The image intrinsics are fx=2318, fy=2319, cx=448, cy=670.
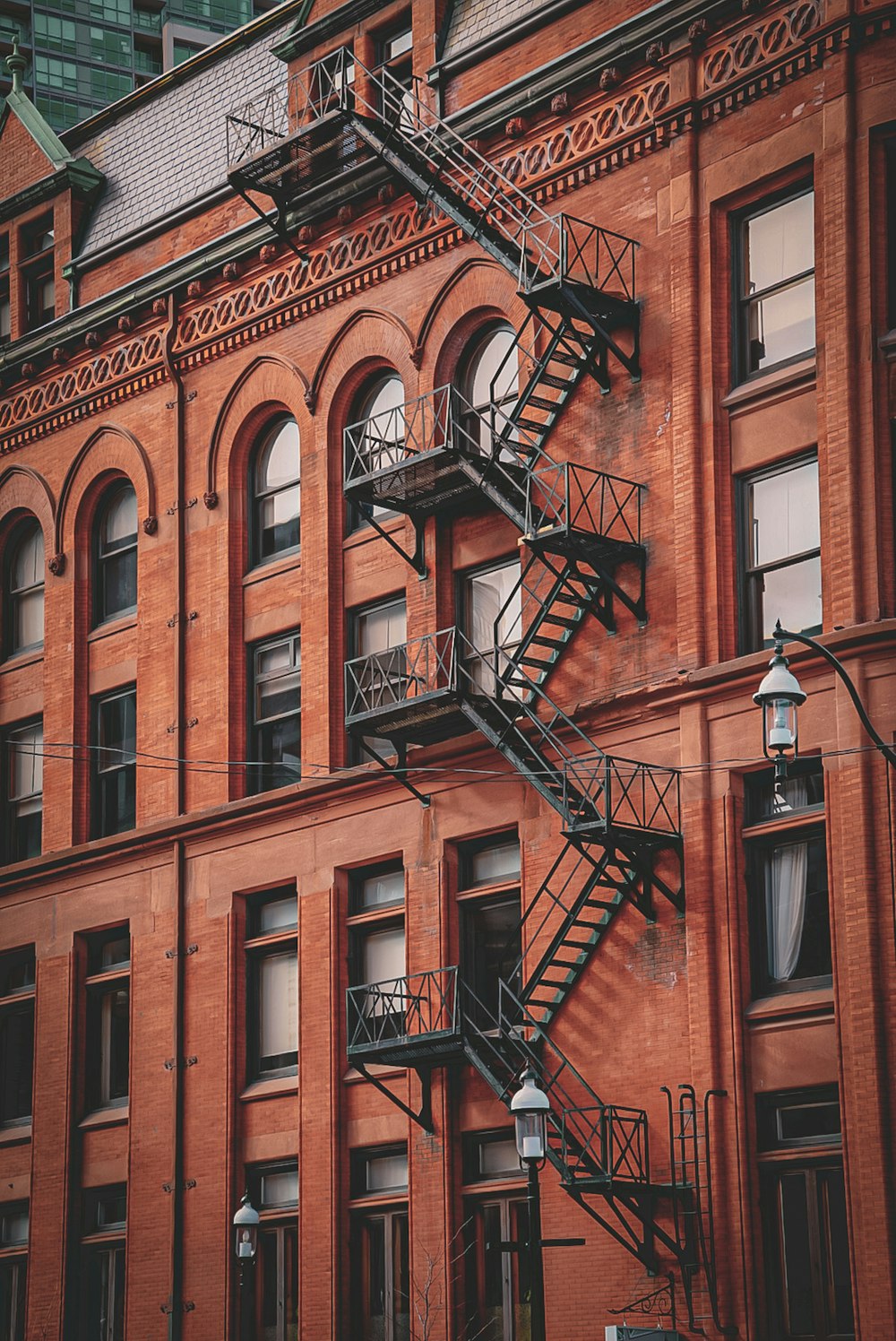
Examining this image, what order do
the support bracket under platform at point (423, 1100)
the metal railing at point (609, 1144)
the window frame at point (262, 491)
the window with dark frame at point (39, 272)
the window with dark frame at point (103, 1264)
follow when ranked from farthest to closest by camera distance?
the window with dark frame at point (39, 272) < the window frame at point (262, 491) < the window with dark frame at point (103, 1264) < the support bracket under platform at point (423, 1100) < the metal railing at point (609, 1144)

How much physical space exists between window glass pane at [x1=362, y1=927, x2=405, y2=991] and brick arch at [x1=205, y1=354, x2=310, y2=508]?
8.19 metres

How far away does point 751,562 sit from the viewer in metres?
29.5

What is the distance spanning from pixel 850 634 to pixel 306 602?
35.8 feet

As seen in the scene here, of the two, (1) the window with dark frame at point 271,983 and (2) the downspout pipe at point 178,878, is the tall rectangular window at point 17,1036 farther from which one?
(1) the window with dark frame at point 271,983

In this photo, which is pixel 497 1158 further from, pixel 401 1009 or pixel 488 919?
pixel 488 919

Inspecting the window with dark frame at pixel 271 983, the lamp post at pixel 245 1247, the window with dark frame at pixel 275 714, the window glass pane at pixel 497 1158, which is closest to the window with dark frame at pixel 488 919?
the window glass pane at pixel 497 1158

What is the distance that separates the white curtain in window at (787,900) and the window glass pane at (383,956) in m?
6.73

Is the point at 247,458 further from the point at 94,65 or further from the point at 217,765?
the point at 94,65

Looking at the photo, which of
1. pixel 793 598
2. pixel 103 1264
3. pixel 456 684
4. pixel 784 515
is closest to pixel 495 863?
pixel 456 684

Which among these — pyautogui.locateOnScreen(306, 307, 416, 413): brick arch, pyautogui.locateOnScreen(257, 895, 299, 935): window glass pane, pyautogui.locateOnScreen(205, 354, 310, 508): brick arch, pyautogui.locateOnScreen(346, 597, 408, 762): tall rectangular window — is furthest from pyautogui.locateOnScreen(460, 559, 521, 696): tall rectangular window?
pyautogui.locateOnScreen(205, 354, 310, 508): brick arch

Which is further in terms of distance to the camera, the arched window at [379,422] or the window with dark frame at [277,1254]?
the arched window at [379,422]

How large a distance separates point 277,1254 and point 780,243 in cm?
1598

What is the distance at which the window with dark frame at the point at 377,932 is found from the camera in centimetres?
3294

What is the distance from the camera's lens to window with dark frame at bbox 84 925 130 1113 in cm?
3750
